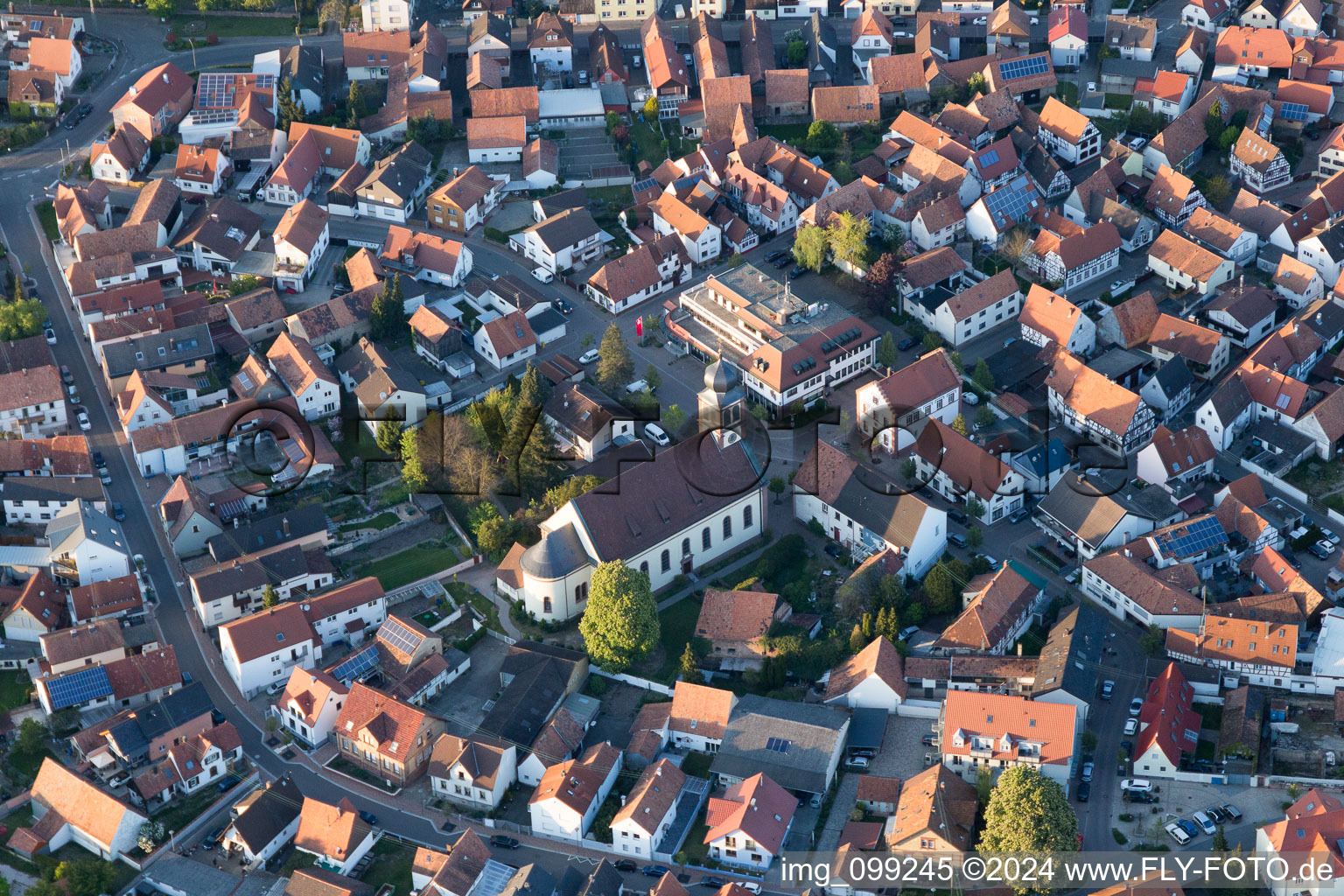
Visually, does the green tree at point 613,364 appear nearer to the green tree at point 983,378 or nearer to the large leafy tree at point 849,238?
the large leafy tree at point 849,238

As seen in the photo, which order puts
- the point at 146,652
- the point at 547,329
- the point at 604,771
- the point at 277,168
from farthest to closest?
the point at 277,168, the point at 547,329, the point at 146,652, the point at 604,771

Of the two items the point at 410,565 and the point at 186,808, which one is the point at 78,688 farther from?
the point at 410,565

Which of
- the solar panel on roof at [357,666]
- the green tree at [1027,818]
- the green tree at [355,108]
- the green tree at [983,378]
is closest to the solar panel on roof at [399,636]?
the solar panel on roof at [357,666]

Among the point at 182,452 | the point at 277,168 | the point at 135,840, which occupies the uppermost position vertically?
the point at 277,168

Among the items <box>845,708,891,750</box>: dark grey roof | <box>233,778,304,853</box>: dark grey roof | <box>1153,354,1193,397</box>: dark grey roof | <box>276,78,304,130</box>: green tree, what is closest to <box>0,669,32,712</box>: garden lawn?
<box>233,778,304,853</box>: dark grey roof

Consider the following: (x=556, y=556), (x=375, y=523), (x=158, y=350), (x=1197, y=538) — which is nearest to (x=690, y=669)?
(x=556, y=556)

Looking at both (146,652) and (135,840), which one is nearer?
(135,840)

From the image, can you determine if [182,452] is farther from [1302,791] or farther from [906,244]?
[1302,791]

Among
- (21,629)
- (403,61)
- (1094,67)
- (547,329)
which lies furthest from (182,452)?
(1094,67)
